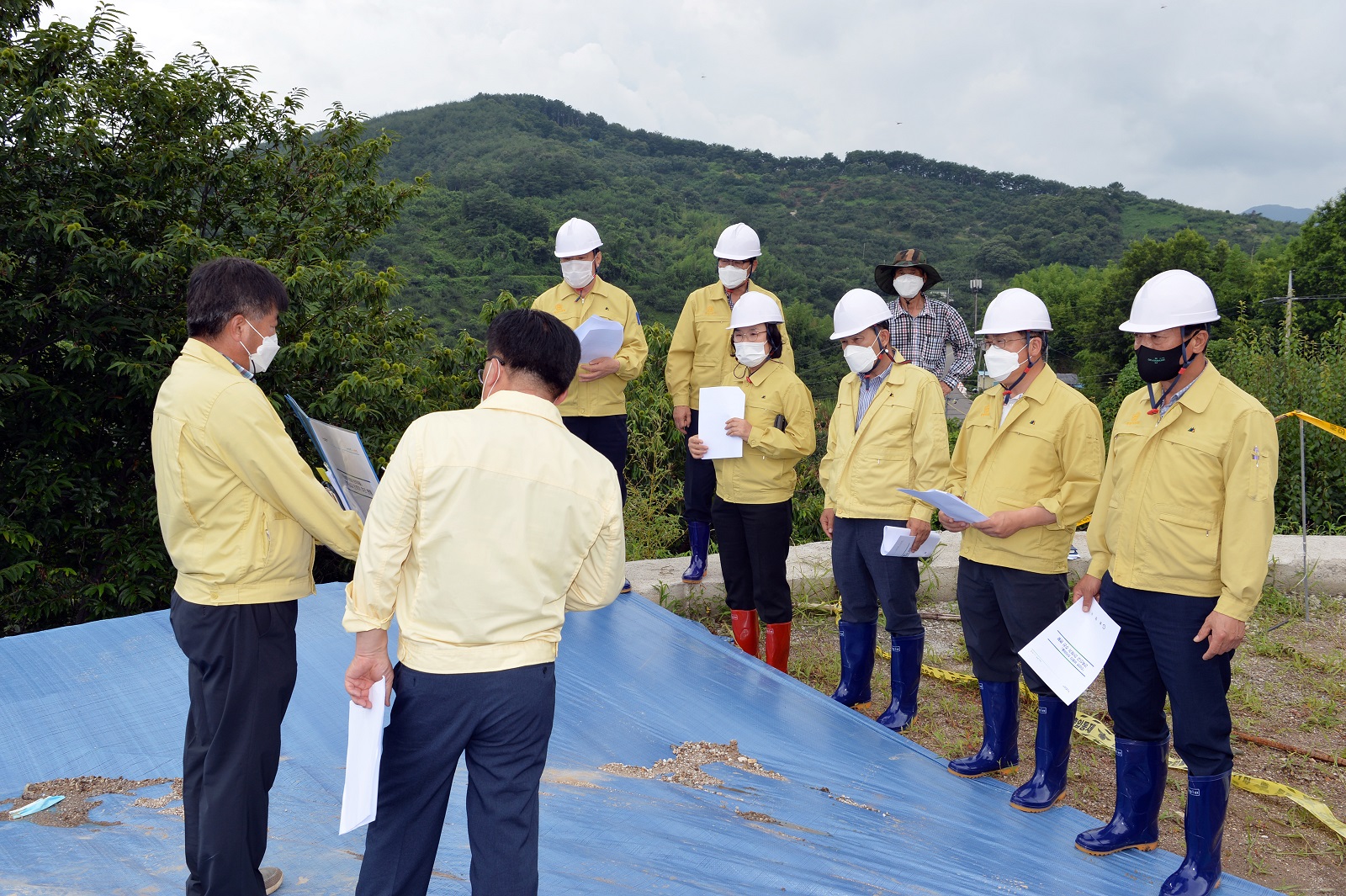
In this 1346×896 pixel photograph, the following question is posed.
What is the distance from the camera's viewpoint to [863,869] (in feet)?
8.47

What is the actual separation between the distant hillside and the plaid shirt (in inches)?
450

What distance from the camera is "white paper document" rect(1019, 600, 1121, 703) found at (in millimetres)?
2912

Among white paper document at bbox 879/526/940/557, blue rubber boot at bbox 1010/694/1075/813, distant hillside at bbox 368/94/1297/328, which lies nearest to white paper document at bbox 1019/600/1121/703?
blue rubber boot at bbox 1010/694/1075/813

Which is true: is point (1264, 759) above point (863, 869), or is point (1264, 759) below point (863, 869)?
below

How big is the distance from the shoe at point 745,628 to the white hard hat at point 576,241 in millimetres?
1883

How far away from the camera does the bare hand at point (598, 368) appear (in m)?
4.63

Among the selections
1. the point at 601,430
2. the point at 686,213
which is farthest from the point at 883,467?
the point at 686,213

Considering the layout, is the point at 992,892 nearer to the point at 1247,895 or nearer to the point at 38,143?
the point at 1247,895

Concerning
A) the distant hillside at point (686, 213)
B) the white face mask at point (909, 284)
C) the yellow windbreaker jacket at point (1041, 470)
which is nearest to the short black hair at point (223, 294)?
the yellow windbreaker jacket at point (1041, 470)

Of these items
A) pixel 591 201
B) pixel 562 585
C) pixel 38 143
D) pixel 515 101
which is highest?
pixel 515 101

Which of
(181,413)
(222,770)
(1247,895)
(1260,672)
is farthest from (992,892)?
(1260,672)

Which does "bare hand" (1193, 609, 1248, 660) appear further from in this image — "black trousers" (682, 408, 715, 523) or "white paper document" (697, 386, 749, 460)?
"black trousers" (682, 408, 715, 523)

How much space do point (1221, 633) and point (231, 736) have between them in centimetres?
261

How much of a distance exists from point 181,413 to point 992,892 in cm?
237
